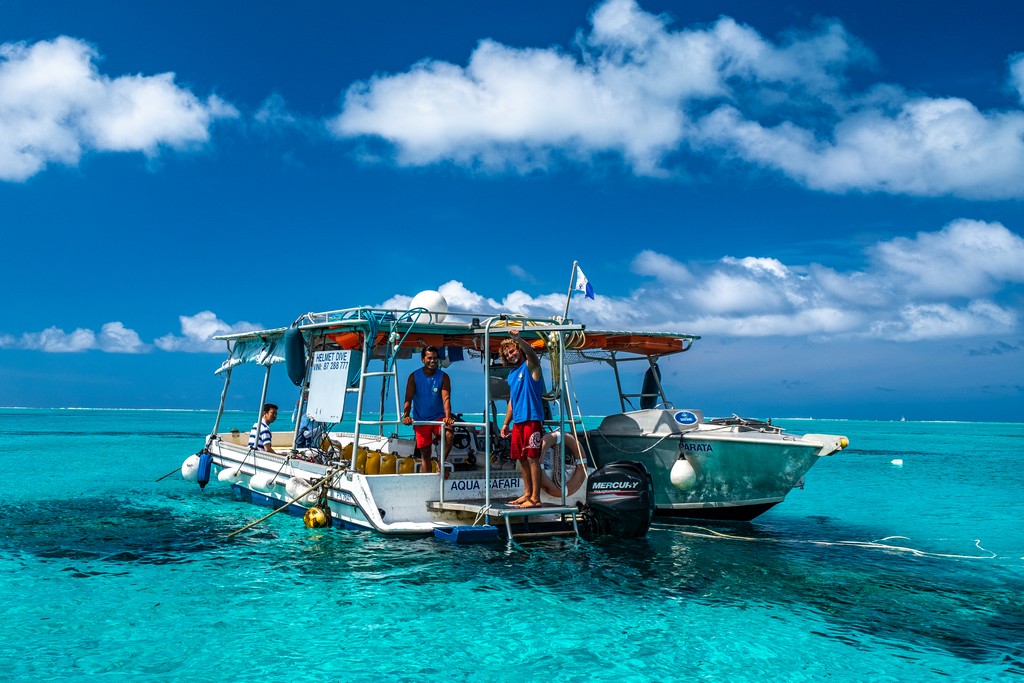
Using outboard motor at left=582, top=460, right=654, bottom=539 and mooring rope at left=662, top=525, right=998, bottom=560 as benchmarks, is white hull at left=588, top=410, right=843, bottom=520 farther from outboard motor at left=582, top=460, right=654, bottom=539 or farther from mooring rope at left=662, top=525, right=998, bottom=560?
outboard motor at left=582, top=460, right=654, bottom=539

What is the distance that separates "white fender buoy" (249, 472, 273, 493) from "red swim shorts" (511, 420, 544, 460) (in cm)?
537

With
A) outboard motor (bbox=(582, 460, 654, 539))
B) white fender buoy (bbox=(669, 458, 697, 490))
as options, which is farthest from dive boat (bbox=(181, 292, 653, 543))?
white fender buoy (bbox=(669, 458, 697, 490))

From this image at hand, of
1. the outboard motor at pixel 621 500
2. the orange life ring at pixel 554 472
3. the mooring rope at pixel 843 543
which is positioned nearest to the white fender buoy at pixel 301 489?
the orange life ring at pixel 554 472

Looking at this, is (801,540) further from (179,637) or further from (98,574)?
(98,574)

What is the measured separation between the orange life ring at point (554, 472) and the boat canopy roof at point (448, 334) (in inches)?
57.4

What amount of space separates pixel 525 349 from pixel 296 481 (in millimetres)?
4566

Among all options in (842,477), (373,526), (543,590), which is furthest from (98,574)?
(842,477)

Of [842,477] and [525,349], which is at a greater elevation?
[525,349]

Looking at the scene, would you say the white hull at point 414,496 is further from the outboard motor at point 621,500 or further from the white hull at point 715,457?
the white hull at point 715,457

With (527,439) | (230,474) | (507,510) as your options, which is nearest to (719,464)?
(527,439)

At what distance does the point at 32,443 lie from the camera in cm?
4509

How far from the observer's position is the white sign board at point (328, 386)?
1166 cm

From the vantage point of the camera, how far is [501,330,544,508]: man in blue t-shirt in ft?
33.3

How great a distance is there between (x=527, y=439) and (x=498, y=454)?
2.02 m
